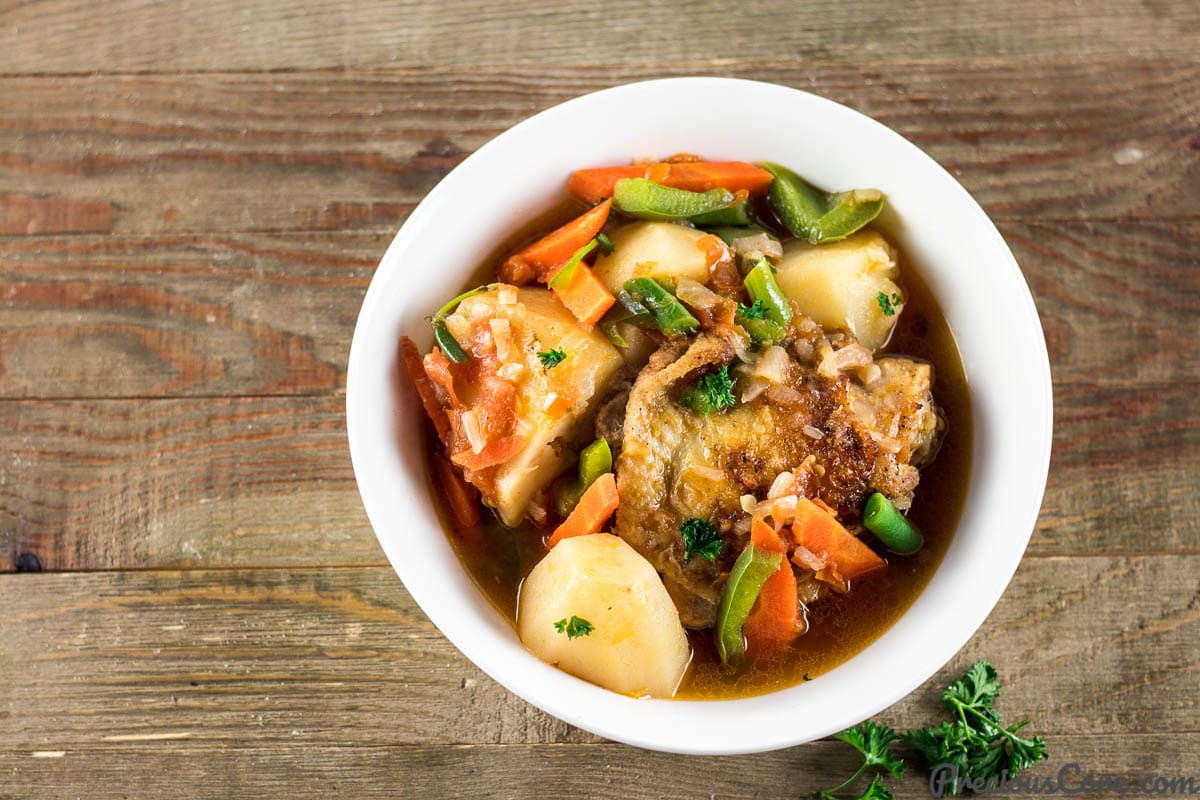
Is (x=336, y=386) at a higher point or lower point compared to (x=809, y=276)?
lower

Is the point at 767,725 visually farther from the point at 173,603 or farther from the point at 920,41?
the point at 920,41

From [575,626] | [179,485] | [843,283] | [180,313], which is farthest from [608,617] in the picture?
[180,313]

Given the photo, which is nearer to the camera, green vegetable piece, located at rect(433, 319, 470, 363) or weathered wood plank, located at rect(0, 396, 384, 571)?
green vegetable piece, located at rect(433, 319, 470, 363)

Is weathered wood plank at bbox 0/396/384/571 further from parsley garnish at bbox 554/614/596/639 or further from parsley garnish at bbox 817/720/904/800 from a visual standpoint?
parsley garnish at bbox 817/720/904/800

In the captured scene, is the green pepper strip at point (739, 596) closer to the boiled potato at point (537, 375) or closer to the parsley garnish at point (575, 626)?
the parsley garnish at point (575, 626)

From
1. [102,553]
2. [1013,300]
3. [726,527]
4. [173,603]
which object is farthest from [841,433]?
[102,553]

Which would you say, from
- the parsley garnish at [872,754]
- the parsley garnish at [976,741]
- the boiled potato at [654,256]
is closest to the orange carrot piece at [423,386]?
the boiled potato at [654,256]

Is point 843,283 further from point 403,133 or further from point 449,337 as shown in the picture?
point 403,133

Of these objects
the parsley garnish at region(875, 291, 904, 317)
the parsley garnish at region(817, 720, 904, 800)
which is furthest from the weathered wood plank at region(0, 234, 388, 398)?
the parsley garnish at region(817, 720, 904, 800)
